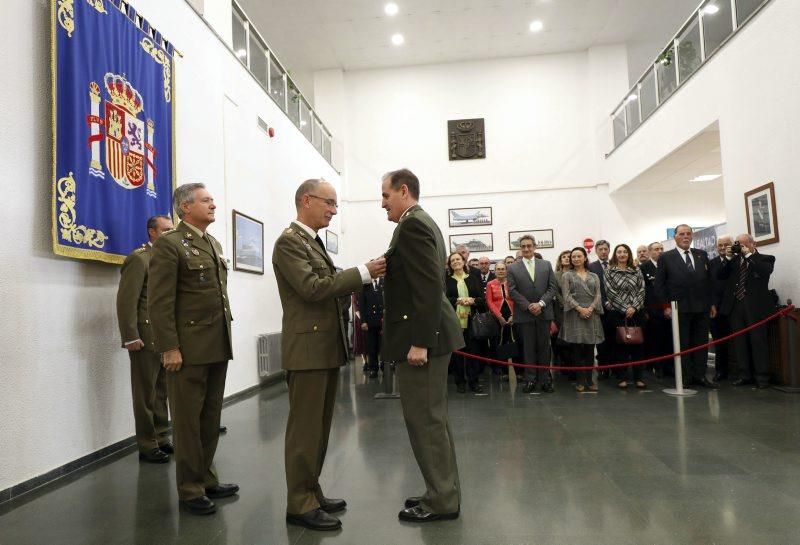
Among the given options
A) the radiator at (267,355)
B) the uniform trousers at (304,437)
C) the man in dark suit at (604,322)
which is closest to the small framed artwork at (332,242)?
the radiator at (267,355)

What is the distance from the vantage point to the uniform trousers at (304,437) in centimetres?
245

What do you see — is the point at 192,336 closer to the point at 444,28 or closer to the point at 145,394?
the point at 145,394

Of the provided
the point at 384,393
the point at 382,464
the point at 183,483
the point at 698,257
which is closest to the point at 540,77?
the point at 698,257

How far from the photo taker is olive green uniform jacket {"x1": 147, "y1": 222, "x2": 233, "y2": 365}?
2.62m

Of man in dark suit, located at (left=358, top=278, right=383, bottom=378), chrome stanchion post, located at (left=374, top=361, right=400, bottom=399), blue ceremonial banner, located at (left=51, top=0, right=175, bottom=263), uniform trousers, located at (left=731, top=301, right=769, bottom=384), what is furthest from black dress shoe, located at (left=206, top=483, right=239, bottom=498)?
uniform trousers, located at (left=731, top=301, right=769, bottom=384)

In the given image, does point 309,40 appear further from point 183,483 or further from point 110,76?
point 183,483

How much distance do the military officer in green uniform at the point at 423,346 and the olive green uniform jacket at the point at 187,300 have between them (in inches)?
36.5

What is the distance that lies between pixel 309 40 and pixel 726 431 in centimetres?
1094

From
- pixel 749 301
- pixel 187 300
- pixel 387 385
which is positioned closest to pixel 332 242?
pixel 387 385

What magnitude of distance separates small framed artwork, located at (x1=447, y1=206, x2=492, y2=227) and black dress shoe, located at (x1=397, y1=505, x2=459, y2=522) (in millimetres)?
10588

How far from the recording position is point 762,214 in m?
6.07

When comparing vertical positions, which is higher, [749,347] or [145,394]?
[145,394]

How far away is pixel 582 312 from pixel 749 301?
1.75 meters

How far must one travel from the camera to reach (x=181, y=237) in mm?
2791
